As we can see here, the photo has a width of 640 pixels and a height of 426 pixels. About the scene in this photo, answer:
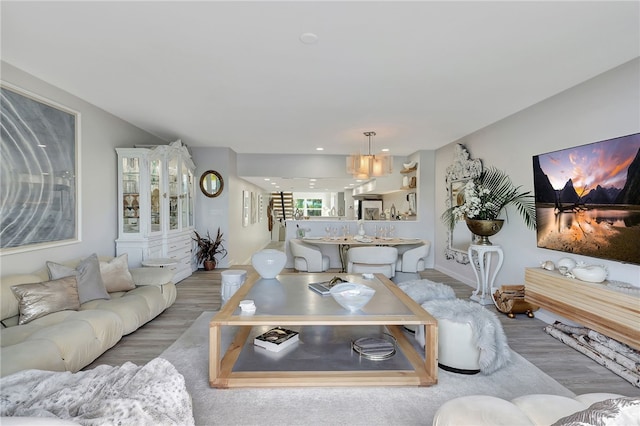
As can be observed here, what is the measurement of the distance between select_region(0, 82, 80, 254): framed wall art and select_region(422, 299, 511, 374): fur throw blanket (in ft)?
12.1

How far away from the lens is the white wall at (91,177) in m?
2.94

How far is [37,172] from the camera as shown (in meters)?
3.03

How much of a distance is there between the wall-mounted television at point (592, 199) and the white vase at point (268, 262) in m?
2.82

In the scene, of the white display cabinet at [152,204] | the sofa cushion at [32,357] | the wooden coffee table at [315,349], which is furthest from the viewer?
the white display cabinet at [152,204]

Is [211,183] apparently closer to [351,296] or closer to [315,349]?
[315,349]

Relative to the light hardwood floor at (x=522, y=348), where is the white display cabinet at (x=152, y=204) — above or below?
above

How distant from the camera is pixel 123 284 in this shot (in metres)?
3.49

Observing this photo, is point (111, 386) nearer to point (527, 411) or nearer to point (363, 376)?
point (363, 376)

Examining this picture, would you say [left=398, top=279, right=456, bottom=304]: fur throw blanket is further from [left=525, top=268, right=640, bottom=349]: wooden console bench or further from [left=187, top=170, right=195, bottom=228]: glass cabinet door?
[left=187, top=170, right=195, bottom=228]: glass cabinet door

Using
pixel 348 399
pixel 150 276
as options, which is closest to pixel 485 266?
pixel 348 399

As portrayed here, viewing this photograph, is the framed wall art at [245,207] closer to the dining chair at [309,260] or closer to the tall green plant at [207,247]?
the tall green plant at [207,247]

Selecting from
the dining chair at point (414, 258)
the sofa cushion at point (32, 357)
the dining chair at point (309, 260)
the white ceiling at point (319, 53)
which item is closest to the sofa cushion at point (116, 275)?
the sofa cushion at point (32, 357)

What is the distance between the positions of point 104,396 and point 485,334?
2.39 meters

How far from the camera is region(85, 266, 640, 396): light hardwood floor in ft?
7.61
